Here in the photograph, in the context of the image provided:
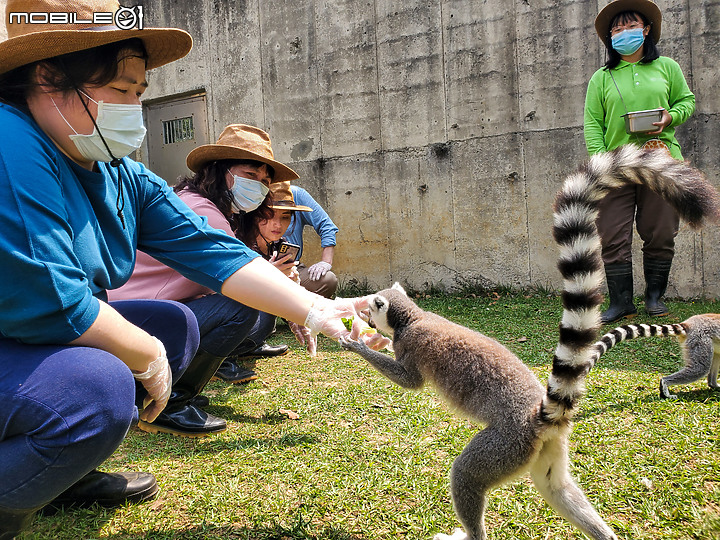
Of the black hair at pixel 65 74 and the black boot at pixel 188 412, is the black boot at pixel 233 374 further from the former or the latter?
the black hair at pixel 65 74

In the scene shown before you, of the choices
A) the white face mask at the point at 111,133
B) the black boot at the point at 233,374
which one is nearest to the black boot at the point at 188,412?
the black boot at the point at 233,374

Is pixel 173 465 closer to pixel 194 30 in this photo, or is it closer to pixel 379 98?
pixel 379 98

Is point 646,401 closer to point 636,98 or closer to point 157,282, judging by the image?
point 157,282

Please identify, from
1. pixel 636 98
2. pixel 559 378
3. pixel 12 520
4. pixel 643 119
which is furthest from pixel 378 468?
pixel 636 98

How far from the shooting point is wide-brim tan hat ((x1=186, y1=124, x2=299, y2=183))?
3682 millimetres

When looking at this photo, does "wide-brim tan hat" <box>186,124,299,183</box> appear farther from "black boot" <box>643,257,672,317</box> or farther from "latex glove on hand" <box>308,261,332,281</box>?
"black boot" <box>643,257,672,317</box>

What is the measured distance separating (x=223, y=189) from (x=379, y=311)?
162cm

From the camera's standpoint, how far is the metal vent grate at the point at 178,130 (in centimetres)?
945

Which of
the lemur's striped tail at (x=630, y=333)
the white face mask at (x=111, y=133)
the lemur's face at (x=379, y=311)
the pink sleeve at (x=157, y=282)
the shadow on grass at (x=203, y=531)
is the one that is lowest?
the shadow on grass at (x=203, y=531)

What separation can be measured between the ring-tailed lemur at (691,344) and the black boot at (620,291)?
5.04 ft

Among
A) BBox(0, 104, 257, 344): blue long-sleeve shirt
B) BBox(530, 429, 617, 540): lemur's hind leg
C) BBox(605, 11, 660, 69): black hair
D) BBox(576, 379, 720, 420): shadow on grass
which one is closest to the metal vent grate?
BBox(605, 11, 660, 69): black hair

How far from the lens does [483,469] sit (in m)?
1.99

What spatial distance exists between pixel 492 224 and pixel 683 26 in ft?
10.8

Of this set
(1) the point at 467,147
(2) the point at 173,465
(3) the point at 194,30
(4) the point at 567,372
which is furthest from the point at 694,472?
(3) the point at 194,30
